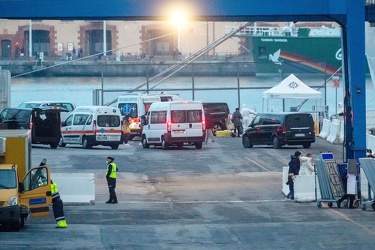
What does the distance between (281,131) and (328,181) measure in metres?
15.1

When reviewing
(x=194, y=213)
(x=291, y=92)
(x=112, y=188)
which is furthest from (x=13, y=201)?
(x=291, y=92)

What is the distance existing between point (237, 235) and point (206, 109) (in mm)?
30854

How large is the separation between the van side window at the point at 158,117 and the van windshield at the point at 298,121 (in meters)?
4.96

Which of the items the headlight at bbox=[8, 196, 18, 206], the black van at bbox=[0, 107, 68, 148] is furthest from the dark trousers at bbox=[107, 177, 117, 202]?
the black van at bbox=[0, 107, 68, 148]

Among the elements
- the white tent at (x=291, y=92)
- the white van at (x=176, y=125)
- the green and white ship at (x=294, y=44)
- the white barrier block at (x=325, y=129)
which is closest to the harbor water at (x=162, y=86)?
the green and white ship at (x=294, y=44)

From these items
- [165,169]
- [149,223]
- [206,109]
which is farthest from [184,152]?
[149,223]

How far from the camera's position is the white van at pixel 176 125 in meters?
43.5

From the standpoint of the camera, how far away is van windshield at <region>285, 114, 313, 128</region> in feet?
141

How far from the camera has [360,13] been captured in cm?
2841

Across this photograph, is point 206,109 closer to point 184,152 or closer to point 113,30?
point 184,152

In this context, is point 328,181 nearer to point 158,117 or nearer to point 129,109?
point 158,117

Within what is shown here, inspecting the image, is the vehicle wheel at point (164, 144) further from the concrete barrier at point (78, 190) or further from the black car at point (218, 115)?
the concrete barrier at point (78, 190)

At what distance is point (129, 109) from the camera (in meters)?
51.8

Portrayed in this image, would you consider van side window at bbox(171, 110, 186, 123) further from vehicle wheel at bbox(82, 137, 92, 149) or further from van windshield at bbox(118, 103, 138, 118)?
van windshield at bbox(118, 103, 138, 118)
